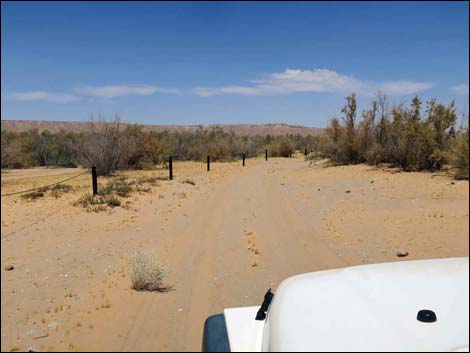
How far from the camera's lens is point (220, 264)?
645 centimetres

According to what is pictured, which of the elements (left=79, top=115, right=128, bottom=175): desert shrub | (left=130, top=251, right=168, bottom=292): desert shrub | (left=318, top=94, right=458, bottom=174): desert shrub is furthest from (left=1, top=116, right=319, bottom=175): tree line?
(left=318, top=94, right=458, bottom=174): desert shrub

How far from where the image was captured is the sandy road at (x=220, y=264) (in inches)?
83.3

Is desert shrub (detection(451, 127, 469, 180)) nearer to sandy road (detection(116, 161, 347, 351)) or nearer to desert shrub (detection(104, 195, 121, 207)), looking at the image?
sandy road (detection(116, 161, 347, 351))

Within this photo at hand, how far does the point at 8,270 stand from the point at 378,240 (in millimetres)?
4528

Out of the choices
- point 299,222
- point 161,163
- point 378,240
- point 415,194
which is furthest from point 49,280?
point 161,163

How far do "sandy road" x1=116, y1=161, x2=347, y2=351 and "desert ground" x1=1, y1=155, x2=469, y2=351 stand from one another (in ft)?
0.05

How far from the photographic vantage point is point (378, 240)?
5492 mm

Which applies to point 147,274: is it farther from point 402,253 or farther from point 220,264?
point 402,253

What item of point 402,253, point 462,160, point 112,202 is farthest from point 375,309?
point 112,202

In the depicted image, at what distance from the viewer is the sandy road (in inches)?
83.3

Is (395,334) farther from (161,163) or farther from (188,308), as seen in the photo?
(161,163)

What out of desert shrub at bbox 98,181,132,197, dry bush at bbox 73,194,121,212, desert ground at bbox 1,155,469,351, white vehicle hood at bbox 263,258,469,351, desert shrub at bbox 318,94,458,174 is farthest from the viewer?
desert shrub at bbox 98,181,132,197

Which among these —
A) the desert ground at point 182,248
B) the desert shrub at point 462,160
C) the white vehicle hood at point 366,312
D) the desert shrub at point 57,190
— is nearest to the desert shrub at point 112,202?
the desert ground at point 182,248

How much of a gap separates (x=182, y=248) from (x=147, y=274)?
278cm
